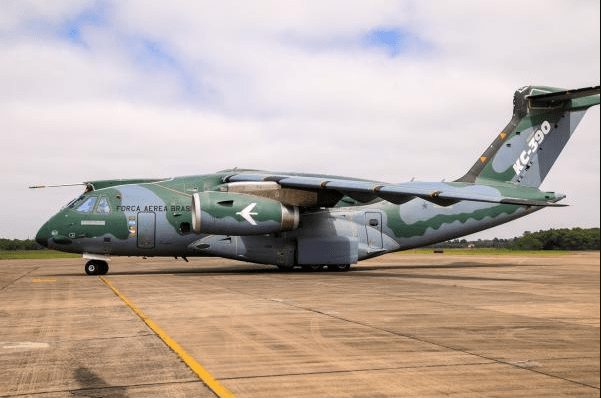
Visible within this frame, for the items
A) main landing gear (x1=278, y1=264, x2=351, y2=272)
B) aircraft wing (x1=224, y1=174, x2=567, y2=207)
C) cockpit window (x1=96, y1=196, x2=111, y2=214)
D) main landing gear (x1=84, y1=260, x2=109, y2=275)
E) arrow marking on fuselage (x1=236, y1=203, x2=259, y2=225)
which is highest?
aircraft wing (x1=224, y1=174, x2=567, y2=207)

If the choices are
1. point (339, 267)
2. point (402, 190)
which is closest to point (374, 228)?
point (339, 267)

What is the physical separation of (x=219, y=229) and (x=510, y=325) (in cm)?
1404

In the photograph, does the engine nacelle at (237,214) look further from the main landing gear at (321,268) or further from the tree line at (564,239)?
the tree line at (564,239)

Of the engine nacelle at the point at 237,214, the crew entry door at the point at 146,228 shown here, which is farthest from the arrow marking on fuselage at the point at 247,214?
the crew entry door at the point at 146,228

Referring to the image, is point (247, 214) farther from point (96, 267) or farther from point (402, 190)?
point (96, 267)

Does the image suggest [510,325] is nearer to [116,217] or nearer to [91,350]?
[91,350]

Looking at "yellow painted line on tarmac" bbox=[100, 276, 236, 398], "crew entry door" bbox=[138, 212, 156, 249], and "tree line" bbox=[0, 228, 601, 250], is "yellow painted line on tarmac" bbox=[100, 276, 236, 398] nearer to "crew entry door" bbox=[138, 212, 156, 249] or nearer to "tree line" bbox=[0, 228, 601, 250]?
"tree line" bbox=[0, 228, 601, 250]

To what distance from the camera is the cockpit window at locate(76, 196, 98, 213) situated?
77.3ft

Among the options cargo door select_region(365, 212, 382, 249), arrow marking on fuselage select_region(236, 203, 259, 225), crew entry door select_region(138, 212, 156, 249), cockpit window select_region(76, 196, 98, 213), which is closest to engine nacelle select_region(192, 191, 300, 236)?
arrow marking on fuselage select_region(236, 203, 259, 225)

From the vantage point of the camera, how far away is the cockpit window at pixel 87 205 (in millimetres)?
23547

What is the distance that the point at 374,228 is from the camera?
84.5ft

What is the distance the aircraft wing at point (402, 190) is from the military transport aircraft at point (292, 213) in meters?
0.05

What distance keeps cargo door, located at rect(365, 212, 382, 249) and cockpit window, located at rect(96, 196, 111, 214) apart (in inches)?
404

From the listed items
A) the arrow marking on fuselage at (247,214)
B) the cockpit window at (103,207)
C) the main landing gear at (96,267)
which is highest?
the cockpit window at (103,207)
